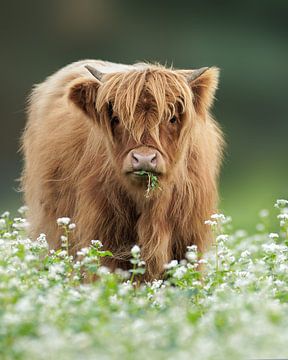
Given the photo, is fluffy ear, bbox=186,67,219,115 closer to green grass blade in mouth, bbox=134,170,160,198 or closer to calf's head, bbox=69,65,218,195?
calf's head, bbox=69,65,218,195

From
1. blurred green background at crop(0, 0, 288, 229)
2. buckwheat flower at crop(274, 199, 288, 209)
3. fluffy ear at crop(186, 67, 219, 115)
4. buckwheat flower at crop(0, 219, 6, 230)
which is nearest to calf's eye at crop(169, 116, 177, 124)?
fluffy ear at crop(186, 67, 219, 115)

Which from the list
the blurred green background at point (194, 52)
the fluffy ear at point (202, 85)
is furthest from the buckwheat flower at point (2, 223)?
the blurred green background at point (194, 52)

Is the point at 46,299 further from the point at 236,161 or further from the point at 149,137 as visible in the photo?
the point at 236,161

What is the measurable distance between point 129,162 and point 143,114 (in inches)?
12.9

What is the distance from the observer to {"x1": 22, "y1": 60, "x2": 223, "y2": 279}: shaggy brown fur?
22.9 ft

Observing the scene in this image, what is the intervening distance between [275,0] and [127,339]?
760 inches

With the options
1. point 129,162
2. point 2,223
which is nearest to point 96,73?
point 129,162

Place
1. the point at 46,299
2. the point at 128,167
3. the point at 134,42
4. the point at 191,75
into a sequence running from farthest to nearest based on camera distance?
1. the point at 134,42
2. the point at 191,75
3. the point at 128,167
4. the point at 46,299

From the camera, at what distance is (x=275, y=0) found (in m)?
22.9

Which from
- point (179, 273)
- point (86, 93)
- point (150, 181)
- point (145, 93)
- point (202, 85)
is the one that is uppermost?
point (202, 85)

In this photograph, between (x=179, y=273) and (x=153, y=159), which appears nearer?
(x=179, y=273)

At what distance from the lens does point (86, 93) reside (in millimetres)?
7316

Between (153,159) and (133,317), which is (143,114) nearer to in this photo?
(153,159)

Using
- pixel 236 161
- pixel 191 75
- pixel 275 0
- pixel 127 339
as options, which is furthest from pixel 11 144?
pixel 127 339
